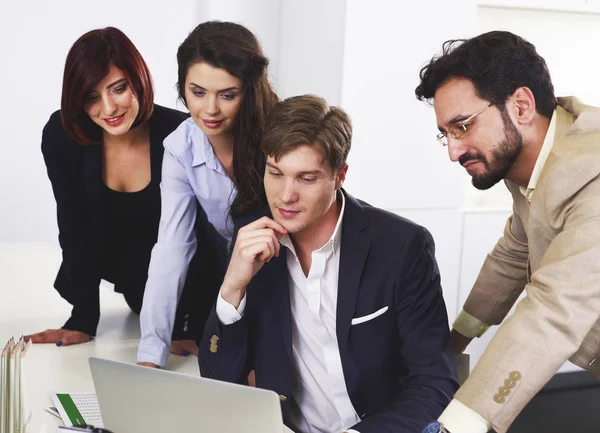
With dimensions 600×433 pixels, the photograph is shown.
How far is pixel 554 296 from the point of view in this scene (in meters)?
1.54

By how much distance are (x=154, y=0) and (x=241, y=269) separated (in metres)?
2.76

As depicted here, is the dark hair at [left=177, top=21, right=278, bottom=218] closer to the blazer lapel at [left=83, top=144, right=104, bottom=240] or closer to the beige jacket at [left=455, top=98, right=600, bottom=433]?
the blazer lapel at [left=83, top=144, right=104, bottom=240]

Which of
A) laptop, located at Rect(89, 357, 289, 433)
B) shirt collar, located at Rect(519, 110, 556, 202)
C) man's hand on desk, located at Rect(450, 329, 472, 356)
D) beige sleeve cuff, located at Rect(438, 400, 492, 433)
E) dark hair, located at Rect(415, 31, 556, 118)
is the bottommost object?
man's hand on desk, located at Rect(450, 329, 472, 356)

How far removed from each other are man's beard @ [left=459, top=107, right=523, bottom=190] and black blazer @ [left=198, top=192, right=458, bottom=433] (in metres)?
0.25

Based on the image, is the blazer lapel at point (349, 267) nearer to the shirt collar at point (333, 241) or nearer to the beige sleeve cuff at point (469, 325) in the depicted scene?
the shirt collar at point (333, 241)

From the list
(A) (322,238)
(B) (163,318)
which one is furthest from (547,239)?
(B) (163,318)

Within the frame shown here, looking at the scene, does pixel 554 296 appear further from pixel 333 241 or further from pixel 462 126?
pixel 333 241

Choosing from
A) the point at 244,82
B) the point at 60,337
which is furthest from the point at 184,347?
the point at 244,82

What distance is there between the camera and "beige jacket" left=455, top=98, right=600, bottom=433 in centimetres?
152

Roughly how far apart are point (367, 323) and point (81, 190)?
1033 millimetres

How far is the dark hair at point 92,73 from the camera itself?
7.50ft

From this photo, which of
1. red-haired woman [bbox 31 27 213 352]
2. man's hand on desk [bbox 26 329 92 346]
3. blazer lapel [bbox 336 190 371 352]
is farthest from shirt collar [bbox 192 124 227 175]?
man's hand on desk [bbox 26 329 92 346]

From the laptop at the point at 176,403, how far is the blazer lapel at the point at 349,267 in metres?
0.56

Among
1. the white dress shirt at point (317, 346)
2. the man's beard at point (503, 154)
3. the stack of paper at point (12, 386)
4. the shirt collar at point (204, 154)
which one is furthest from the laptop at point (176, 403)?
the shirt collar at point (204, 154)
